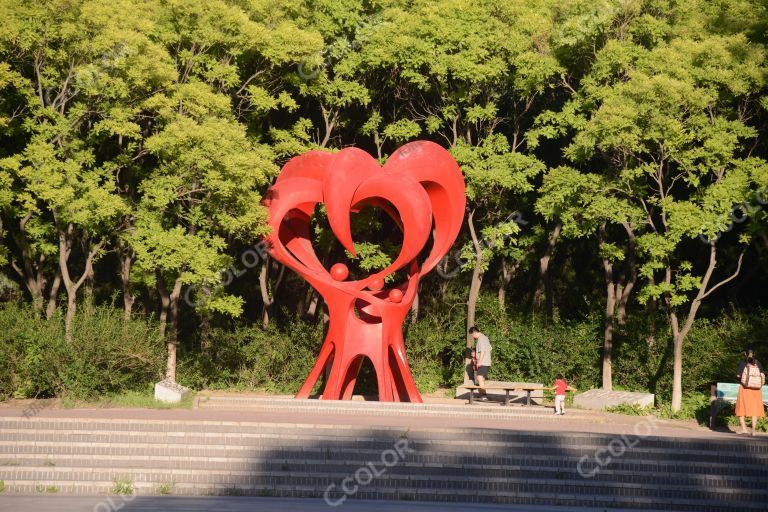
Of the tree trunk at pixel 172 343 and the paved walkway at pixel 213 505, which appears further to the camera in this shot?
the tree trunk at pixel 172 343

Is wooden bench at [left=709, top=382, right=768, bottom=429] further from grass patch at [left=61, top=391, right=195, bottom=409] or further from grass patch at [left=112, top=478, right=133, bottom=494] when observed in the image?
grass patch at [left=112, top=478, right=133, bottom=494]

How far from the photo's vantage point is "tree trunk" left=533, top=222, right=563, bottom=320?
2683cm

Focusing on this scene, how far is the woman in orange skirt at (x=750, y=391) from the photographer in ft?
55.2

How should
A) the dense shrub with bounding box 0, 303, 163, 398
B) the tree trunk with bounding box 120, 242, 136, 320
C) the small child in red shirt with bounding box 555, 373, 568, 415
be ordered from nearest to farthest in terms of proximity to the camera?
1. the small child in red shirt with bounding box 555, 373, 568, 415
2. the dense shrub with bounding box 0, 303, 163, 398
3. the tree trunk with bounding box 120, 242, 136, 320

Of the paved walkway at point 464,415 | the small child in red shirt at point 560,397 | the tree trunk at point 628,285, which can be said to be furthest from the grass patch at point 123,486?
the tree trunk at point 628,285

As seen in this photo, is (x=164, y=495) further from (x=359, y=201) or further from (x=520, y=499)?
(x=359, y=201)

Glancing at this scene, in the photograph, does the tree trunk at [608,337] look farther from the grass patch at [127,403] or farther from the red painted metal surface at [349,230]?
the grass patch at [127,403]

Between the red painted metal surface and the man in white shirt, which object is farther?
the man in white shirt

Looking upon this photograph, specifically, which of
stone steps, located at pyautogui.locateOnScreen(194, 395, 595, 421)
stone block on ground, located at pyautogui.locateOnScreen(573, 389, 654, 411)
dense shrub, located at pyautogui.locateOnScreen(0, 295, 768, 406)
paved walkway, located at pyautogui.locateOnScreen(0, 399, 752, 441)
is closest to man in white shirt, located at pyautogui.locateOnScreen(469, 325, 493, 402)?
paved walkway, located at pyautogui.locateOnScreen(0, 399, 752, 441)

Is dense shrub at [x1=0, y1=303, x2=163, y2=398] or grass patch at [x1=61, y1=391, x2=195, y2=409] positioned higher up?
dense shrub at [x1=0, y1=303, x2=163, y2=398]

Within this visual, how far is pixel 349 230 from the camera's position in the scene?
790 inches

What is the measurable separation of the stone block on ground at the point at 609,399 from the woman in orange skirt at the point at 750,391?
4.25m

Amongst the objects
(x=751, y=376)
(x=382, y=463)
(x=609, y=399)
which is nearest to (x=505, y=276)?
(x=609, y=399)

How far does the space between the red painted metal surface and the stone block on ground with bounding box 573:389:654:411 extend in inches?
148
